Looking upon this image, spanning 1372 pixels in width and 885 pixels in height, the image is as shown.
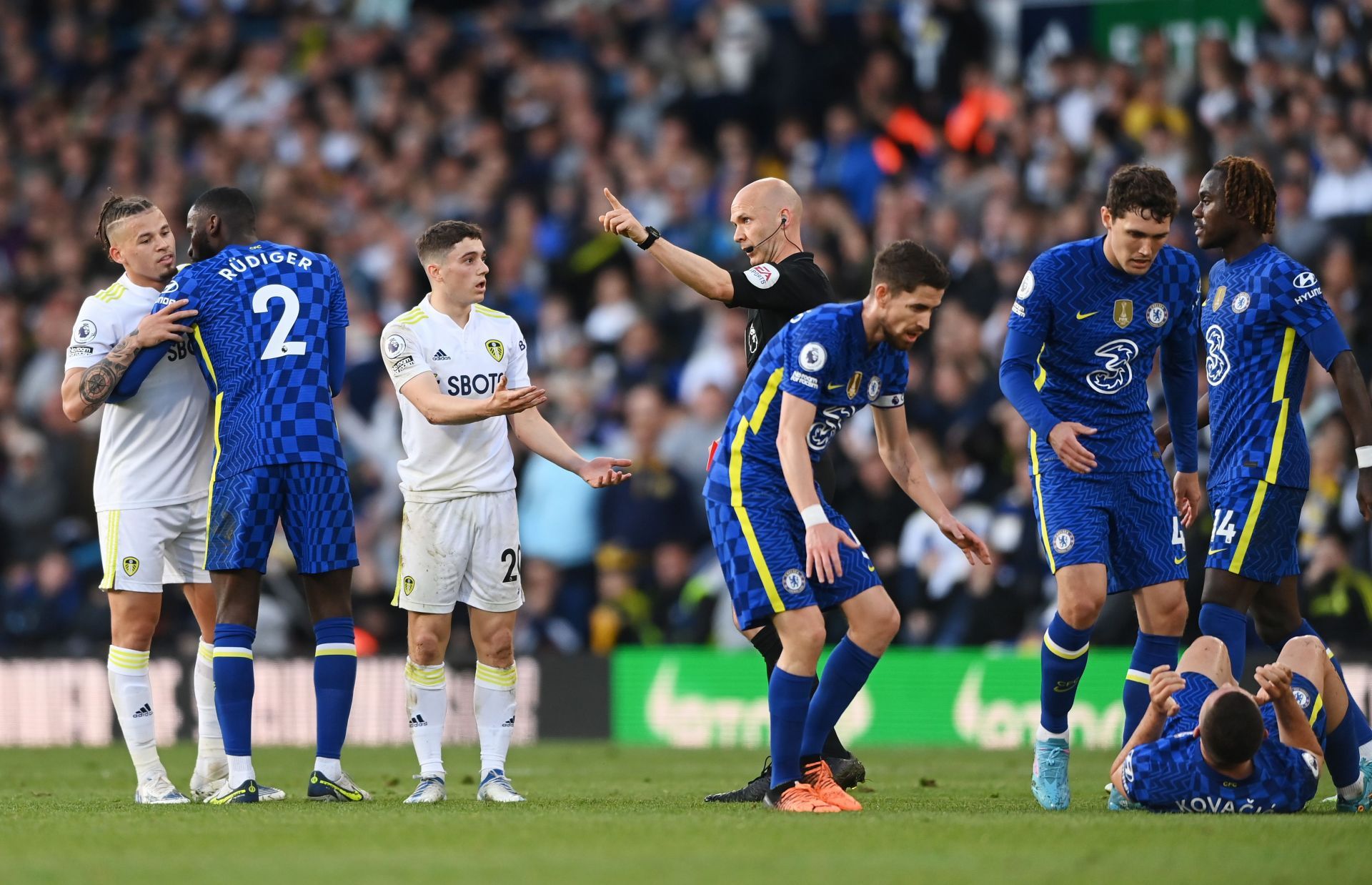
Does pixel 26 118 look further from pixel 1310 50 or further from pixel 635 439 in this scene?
pixel 1310 50

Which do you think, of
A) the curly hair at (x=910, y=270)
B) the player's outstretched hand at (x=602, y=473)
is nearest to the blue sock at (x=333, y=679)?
the player's outstretched hand at (x=602, y=473)

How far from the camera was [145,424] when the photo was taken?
8.31 metres

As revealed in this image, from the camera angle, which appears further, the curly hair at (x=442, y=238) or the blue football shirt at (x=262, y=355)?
the curly hair at (x=442, y=238)

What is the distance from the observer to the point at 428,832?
21.4 feet

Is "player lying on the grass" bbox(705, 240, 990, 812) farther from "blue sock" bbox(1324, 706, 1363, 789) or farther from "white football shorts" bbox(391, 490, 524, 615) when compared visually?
"blue sock" bbox(1324, 706, 1363, 789)

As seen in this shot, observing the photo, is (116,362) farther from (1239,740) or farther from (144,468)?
(1239,740)

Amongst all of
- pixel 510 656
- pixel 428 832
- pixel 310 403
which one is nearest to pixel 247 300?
pixel 310 403

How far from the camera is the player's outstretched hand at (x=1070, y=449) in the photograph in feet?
24.0

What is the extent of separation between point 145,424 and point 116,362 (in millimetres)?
413

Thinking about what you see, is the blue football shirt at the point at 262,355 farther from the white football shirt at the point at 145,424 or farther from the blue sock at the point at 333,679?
the blue sock at the point at 333,679

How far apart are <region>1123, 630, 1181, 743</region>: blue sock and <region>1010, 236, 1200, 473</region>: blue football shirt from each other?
2.47ft

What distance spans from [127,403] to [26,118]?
15627mm

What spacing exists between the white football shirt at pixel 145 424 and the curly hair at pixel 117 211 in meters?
0.26

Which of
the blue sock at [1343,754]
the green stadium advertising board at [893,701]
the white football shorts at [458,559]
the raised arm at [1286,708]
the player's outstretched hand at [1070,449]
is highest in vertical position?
the player's outstretched hand at [1070,449]
